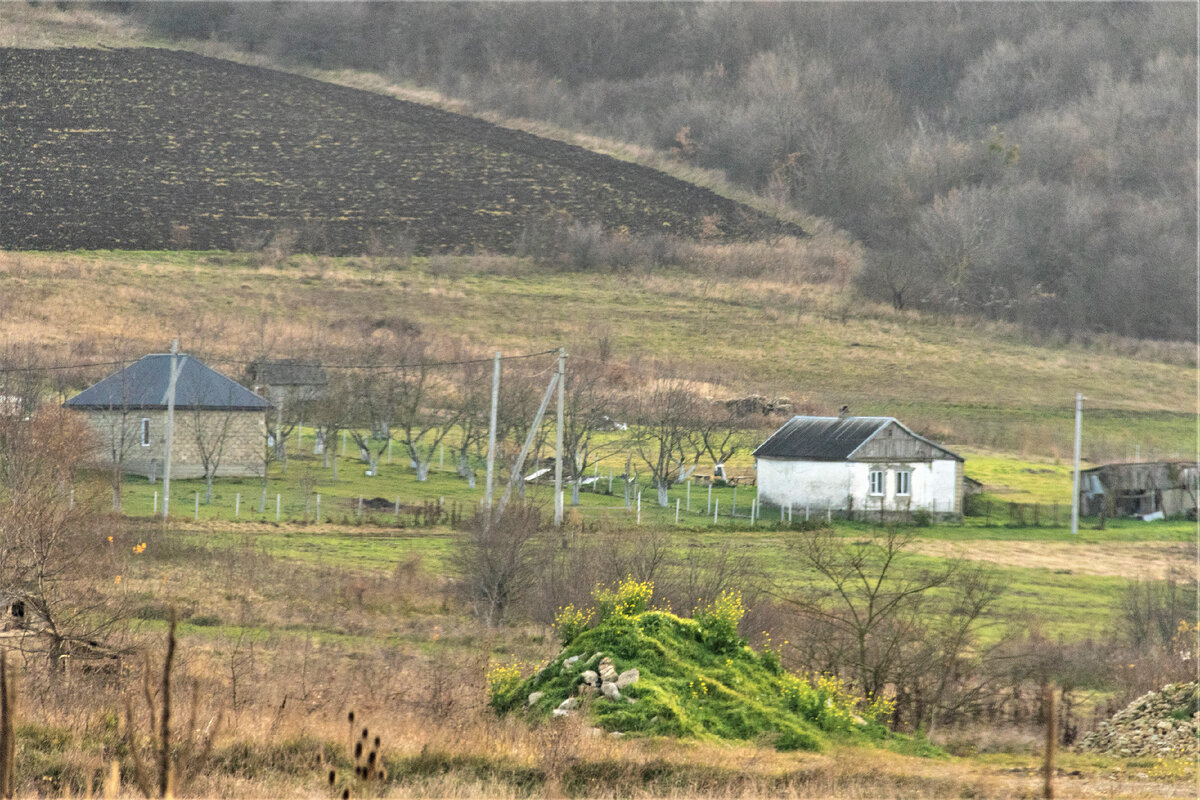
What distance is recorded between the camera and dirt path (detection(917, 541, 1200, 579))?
28.0m

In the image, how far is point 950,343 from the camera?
57750 mm

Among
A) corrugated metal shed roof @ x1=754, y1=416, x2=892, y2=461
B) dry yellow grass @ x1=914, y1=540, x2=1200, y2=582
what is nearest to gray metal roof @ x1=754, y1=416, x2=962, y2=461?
corrugated metal shed roof @ x1=754, y1=416, x2=892, y2=461

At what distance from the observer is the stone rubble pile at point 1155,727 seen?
12734 mm

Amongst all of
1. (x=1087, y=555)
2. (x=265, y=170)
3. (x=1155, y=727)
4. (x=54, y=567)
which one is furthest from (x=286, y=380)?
(x=265, y=170)

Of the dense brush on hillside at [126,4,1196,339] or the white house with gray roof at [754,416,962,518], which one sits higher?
the dense brush on hillside at [126,4,1196,339]

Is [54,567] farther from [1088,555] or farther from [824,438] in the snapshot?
[824,438]

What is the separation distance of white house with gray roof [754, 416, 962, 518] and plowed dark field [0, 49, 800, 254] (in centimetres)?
3565

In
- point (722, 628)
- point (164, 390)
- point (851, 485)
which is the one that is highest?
point (164, 390)

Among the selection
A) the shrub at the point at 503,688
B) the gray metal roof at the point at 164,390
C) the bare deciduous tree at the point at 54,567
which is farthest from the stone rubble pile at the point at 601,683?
the gray metal roof at the point at 164,390

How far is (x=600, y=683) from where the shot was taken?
1181 centimetres

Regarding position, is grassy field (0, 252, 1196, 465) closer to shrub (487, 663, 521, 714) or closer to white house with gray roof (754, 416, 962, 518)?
white house with gray roof (754, 416, 962, 518)

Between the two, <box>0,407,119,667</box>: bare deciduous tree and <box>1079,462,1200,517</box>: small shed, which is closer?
<box>0,407,119,667</box>: bare deciduous tree

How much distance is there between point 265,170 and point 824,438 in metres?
52.6

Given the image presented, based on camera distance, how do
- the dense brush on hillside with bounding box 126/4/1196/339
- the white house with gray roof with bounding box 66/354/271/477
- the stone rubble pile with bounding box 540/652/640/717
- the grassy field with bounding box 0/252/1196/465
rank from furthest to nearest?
the dense brush on hillside with bounding box 126/4/1196/339, the grassy field with bounding box 0/252/1196/465, the white house with gray roof with bounding box 66/354/271/477, the stone rubble pile with bounding box 540/652/640/717
